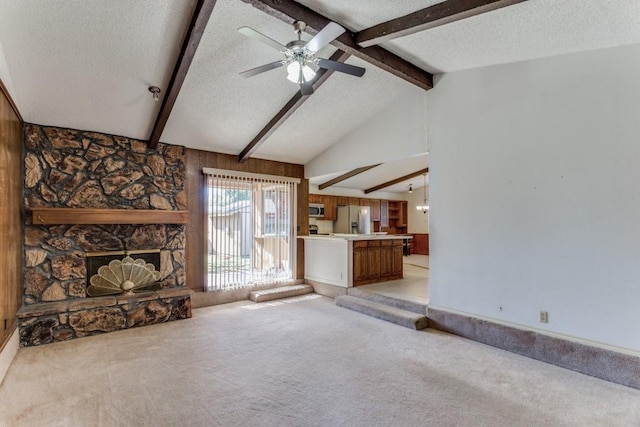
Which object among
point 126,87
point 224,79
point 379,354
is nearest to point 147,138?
point 126,87

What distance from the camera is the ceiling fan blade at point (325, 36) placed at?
7.82 ft

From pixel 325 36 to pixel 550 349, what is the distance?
371cm

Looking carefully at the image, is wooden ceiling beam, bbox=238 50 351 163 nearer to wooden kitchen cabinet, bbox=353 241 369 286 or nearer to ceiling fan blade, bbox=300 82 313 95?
ceiling fan blade, bbox=300 82 313 95

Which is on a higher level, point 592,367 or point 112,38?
point 112,38

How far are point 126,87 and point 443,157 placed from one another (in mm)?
4007

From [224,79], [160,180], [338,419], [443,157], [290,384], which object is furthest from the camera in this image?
[160,180]

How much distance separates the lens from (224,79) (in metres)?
4.03

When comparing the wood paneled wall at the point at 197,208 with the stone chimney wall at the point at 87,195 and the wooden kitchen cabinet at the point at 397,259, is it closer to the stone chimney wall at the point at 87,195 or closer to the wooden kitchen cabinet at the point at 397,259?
the stone chimney wall at the point at 87,195

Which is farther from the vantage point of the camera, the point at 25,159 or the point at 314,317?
the point at 314,317

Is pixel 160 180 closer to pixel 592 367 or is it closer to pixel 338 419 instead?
pixel 338 419

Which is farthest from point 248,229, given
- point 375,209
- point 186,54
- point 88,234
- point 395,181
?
point 375,209

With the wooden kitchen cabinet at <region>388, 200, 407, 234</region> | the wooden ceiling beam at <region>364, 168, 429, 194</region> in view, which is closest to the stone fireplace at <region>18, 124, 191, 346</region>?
the wooden ceiling beam at <region>364, 168, 429, 194</region>

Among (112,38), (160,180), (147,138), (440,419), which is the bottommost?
(440,419)

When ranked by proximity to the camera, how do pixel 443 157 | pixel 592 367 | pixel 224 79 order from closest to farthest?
pixel 592 367
pixel 224 79
pixel 443 157
